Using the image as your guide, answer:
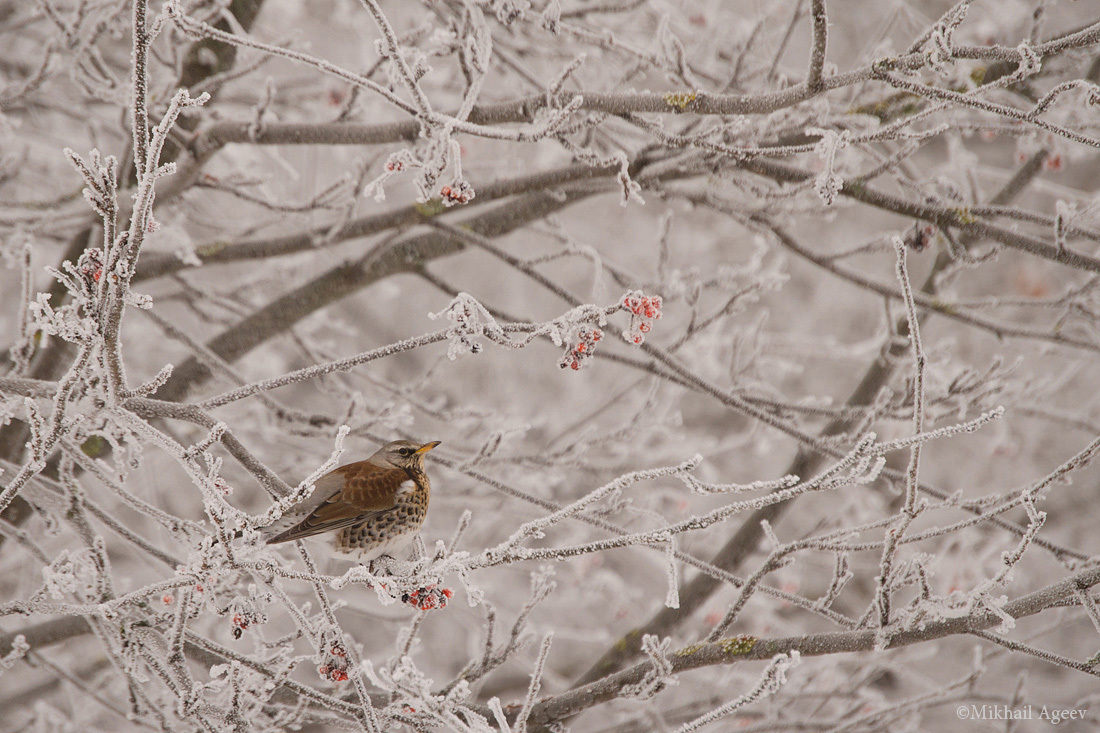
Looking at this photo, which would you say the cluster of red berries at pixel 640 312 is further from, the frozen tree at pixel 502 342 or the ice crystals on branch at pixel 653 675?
the ice crystals on branch at pixel 653 675

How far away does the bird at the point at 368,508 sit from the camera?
99.7 inches

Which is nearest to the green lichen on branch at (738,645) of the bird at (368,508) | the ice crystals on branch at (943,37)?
the bird at (368,508)

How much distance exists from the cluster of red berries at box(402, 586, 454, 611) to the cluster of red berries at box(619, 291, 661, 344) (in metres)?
0.68

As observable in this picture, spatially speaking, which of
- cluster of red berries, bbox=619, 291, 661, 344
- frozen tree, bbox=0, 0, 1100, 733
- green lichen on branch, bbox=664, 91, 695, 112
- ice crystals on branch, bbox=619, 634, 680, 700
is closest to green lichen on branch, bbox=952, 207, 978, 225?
frozen tree, bbox=0, 0, 1100, 733

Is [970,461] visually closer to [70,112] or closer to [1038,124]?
[1038,124]

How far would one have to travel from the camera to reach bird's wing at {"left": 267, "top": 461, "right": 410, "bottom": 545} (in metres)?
2.45

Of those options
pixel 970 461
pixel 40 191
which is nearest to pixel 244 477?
pixel 40 191

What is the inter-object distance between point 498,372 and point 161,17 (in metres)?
8.00

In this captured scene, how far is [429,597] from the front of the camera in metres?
1.76

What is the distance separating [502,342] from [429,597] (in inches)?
22.6

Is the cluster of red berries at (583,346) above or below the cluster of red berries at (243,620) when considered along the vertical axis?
above

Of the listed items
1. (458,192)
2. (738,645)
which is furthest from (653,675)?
(458,192)

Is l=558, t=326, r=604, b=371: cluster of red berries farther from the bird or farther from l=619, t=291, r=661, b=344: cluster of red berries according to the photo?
the bird

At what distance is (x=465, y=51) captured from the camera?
202 cm
